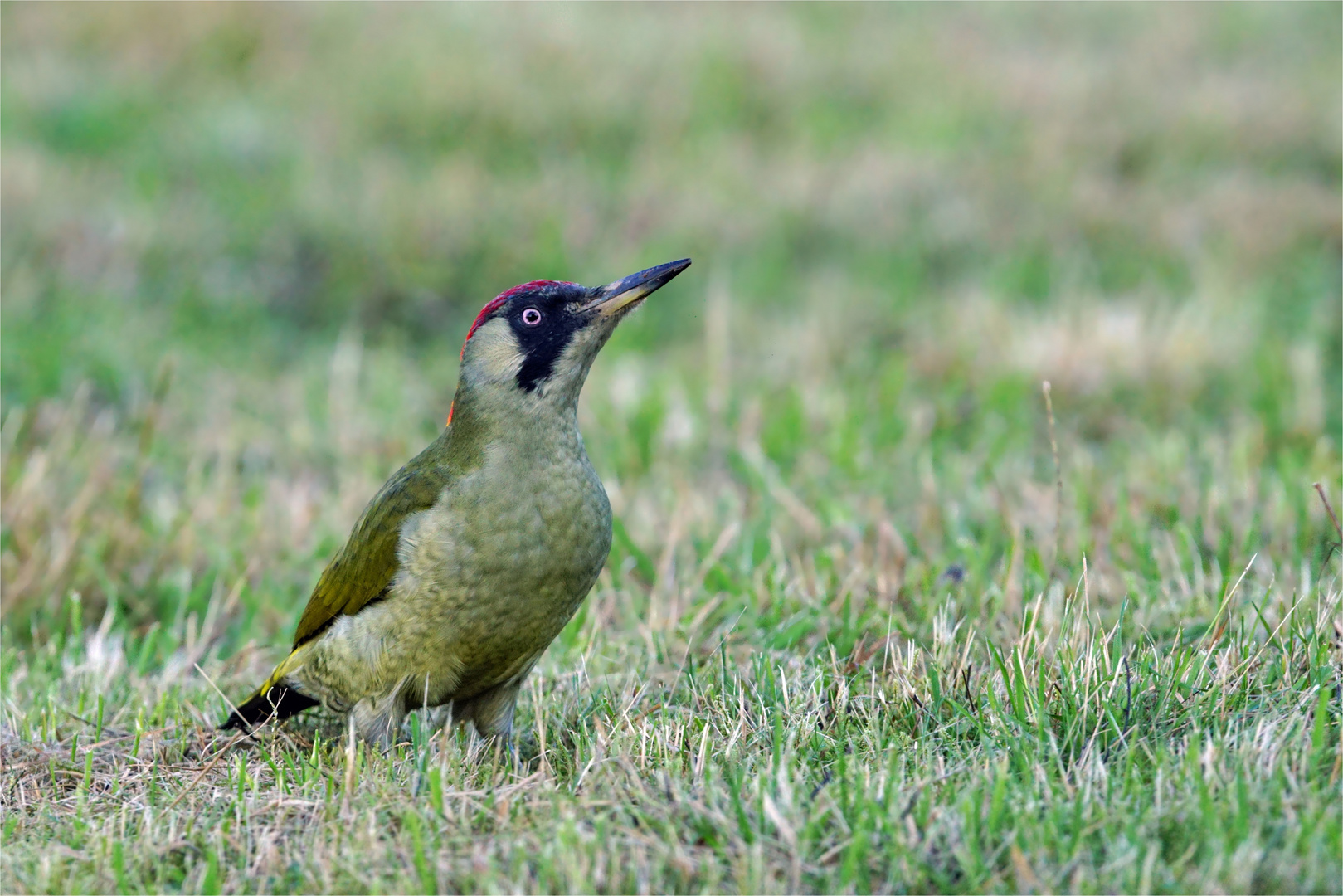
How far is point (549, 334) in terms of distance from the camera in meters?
3.21

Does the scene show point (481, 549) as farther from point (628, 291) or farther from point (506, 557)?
point (628, 291)

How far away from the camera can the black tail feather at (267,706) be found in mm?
3330

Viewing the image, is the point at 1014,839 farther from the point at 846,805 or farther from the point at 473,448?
the point at 473,448

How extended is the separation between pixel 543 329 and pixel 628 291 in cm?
22

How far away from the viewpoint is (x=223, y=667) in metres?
3.95

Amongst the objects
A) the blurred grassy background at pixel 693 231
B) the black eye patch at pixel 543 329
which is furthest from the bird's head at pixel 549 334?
the blurred grassy background at pixel 693 231

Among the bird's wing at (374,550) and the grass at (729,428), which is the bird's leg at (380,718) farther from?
the bird's wing at (374,550)

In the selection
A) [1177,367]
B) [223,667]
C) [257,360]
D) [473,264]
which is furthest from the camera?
[473,264]

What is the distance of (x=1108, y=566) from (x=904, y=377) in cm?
247

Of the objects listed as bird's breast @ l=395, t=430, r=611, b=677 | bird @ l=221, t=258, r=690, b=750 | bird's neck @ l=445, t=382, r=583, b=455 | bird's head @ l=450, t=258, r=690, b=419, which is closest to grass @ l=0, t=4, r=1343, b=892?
bird @ l=221, t=258, r=690, b=750

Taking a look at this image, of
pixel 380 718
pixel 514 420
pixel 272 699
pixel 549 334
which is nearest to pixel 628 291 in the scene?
pixel 549 334

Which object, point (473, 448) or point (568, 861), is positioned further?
point (473, 448)

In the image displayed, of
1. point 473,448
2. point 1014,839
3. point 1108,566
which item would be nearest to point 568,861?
point 1014,839

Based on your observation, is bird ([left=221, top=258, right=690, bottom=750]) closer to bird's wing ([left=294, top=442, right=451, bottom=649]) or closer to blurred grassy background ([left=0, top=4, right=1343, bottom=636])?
bird's wing ([left=294, top=442, right=451, bottom=649])
